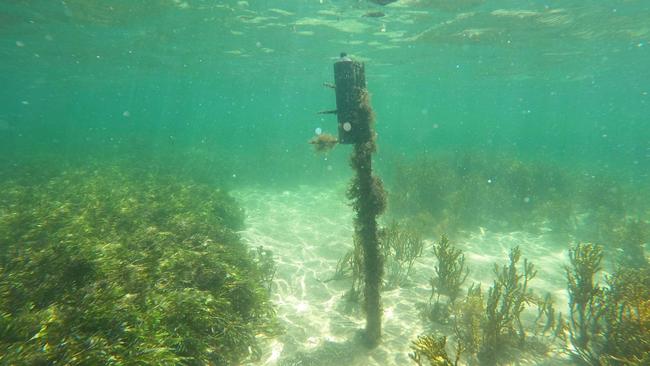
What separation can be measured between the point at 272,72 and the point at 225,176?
24.9 m

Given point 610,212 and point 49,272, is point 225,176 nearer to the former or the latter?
point 49,272

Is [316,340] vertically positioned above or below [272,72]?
Result: below

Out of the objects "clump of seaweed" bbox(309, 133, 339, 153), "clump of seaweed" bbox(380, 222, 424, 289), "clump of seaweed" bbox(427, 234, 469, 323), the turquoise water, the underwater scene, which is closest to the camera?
the underwater scene

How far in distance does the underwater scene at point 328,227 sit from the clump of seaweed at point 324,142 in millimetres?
45

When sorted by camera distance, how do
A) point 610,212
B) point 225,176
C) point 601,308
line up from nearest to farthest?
point 601,308, point 610,212, point 225,176

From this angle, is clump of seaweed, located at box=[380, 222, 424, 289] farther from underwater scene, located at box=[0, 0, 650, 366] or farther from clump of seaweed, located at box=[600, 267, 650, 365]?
clump of seaweed, located at box=[600, 267, 650, 365]

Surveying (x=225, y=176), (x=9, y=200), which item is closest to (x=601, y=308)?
(x=9, y=200)

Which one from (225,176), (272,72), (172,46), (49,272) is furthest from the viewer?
(272,72)

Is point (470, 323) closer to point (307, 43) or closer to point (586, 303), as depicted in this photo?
point (586, 303)

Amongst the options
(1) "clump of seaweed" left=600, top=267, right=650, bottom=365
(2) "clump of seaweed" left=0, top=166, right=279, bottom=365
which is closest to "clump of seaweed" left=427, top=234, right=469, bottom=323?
(1) "clump of seaweed" left=600, top=267, right=650, bottom=365

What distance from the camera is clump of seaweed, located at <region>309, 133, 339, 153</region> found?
6445 mm

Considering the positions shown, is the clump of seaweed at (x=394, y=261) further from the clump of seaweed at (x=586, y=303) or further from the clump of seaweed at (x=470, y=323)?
the clump of seaweed at (x=586, y=303)

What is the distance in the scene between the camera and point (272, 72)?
4703 cm

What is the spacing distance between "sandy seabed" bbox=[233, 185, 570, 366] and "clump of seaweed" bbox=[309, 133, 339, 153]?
15.3 feet
